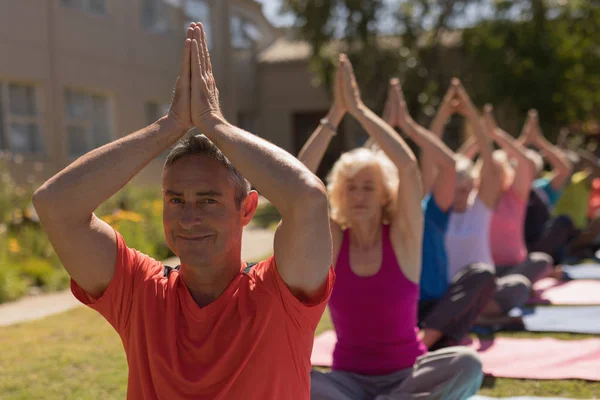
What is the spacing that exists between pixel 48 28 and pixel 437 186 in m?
8.45

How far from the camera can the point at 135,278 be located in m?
1.93

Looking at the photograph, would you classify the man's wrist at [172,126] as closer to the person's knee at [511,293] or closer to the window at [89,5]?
the person's knee at [511,293]

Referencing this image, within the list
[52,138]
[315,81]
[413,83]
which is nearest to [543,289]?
[52,138]

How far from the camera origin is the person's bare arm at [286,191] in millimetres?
1700

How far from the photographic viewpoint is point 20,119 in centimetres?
1009

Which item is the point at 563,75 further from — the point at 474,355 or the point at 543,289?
the point at 474,355

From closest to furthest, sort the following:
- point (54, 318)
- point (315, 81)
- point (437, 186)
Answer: point (437, 186) → point (54, 318) → point (315, 81)

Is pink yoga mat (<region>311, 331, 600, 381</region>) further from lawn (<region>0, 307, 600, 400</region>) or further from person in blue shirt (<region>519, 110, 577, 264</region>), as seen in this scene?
person in blue shirt (<region>519, 110, 577, 264</region>)

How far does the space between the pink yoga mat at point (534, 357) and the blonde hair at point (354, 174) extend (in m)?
1.38

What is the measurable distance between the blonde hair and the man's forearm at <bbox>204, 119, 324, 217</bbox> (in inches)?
55.8

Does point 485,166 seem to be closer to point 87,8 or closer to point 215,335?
point 215,335

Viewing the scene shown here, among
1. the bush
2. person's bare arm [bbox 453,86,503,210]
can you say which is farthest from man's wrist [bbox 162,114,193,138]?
the bush

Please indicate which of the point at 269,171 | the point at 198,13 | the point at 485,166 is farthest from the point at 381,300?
the point at 198,13

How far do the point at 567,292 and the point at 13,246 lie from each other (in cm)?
566
